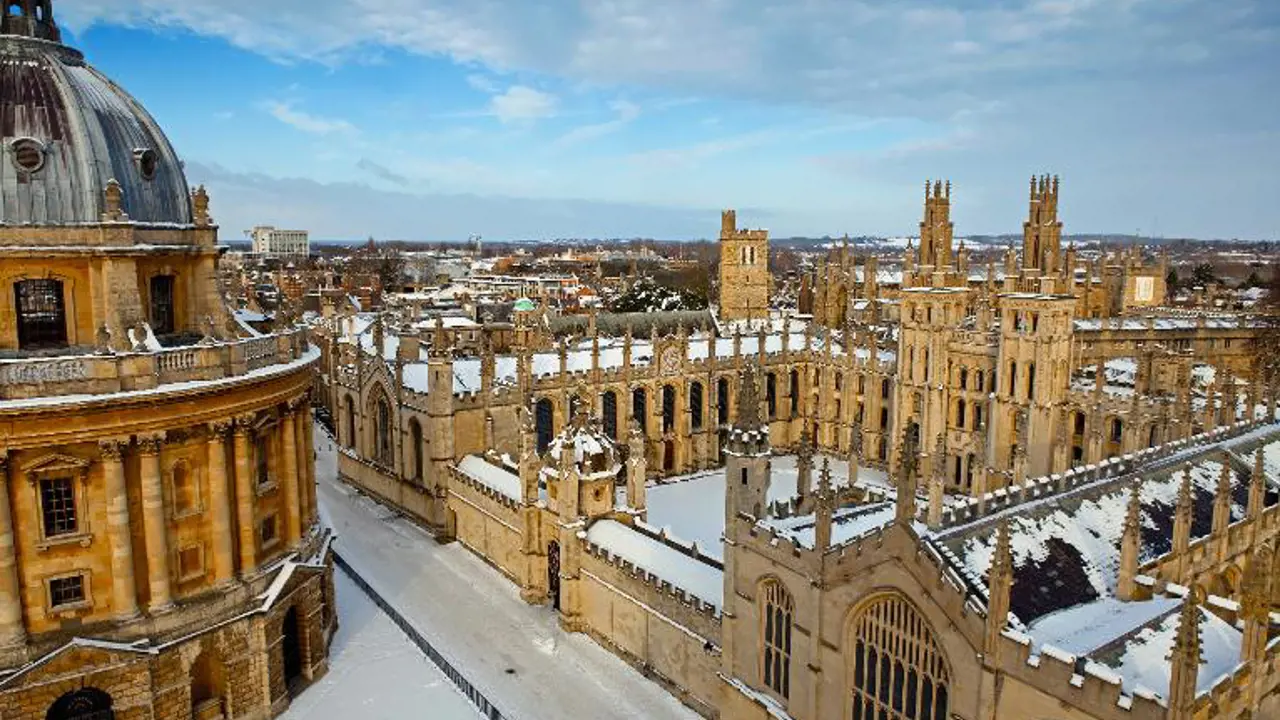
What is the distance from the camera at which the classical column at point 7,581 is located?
21.6m

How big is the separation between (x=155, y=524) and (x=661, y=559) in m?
14.9

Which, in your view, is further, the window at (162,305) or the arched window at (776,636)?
the window at (162,305)

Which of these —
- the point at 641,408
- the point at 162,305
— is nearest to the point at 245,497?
the point at 162,305

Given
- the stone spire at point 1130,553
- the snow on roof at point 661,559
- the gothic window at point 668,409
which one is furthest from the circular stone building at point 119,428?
the gothic window at point 668,409

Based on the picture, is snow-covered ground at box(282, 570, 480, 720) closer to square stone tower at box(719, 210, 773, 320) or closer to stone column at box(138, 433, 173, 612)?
stone column at box(138, 433, 173, 612)

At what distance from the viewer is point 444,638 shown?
3097cm

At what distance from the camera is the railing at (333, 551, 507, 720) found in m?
26.4

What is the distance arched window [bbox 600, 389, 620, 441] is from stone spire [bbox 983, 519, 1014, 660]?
34.1m

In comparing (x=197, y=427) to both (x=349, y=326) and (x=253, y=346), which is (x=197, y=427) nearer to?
(x=253, y=346)

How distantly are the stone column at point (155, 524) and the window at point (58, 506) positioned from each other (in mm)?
1663

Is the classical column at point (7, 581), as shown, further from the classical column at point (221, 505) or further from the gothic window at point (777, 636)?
the gothic window at point (777, 636)

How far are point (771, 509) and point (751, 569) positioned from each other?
179cm

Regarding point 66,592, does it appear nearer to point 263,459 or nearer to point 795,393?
point 263,459

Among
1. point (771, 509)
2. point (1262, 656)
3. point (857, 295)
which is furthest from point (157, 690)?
point (857, 295)
